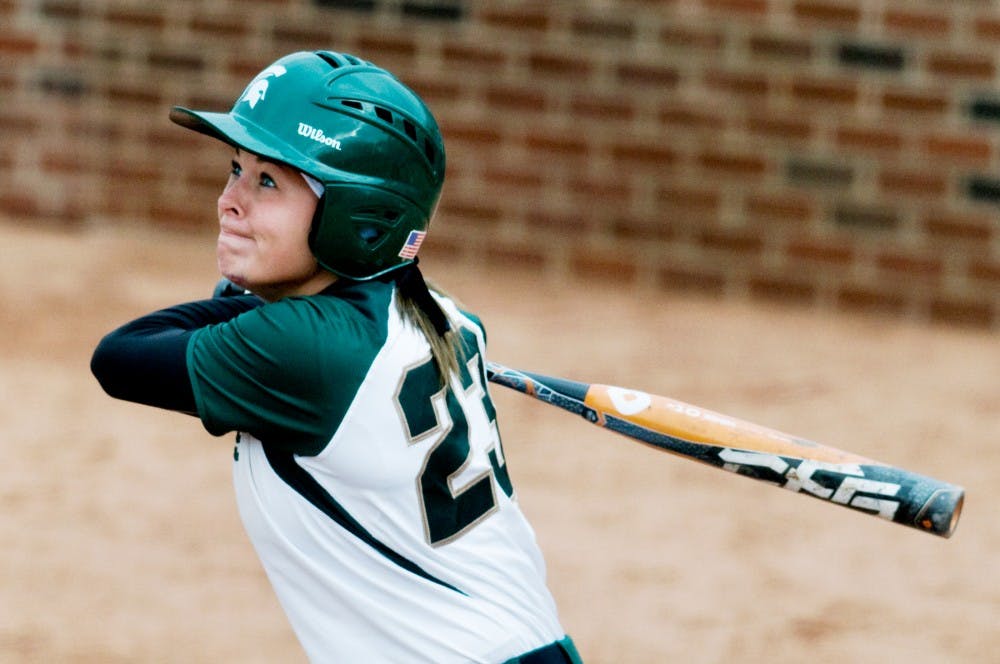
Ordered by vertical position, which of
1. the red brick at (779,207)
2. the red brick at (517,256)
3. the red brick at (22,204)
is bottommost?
the red brick at (22,204)

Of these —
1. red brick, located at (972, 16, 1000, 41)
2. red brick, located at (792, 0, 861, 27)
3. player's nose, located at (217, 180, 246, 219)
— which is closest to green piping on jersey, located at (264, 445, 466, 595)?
player's nose, located at (217, 180, 246, 219)

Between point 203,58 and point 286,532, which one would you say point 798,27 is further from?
point 286,532

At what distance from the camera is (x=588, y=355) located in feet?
23.3

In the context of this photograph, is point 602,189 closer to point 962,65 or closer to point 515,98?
point 515,98

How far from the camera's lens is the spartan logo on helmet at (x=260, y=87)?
8.68ft

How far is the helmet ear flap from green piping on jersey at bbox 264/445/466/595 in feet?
1.16

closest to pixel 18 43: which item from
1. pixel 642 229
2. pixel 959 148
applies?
pixel 642 229

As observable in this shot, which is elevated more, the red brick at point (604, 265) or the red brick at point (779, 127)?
the red brick at point (779, 127)

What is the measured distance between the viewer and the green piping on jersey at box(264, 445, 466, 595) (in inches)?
99.0

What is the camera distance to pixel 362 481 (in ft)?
8.21

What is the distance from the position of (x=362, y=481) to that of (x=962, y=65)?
5.94 m

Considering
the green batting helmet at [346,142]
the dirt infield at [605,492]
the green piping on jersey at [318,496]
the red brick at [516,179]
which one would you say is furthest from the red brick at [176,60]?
the green piping on jersey at [318,496]

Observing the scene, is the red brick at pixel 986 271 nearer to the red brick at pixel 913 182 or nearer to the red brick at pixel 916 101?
the red brick at pixel 913 182

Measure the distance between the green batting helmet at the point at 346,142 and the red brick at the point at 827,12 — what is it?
5.42 m
